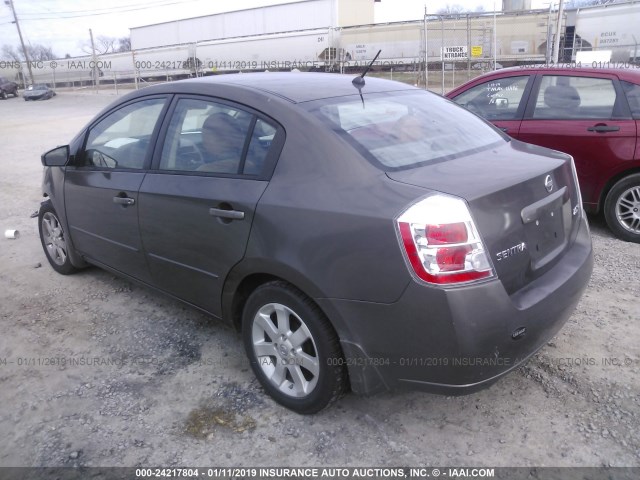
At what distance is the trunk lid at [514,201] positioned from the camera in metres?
2.36

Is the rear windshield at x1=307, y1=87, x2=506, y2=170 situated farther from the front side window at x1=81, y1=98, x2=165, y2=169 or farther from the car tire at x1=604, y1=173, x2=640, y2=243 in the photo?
the car tire at x1=604, y1=173, x2=640, y2=243

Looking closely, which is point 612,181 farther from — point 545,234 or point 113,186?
point 113,186

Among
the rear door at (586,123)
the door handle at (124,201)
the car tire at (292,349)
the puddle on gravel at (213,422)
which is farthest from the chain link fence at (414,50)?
the puddle on gravel at (213,422)

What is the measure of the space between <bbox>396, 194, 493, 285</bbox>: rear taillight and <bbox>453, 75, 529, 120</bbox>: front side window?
3.76 m

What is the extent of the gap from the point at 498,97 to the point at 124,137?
13.0 ft

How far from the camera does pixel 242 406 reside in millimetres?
2949

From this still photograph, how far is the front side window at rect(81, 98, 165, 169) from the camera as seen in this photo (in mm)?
3539

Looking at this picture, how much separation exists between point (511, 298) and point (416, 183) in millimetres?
636

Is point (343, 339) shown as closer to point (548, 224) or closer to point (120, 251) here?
point (548, 224)

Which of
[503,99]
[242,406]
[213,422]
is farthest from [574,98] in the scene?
[213,422]

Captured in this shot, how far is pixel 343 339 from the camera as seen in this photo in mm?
2506

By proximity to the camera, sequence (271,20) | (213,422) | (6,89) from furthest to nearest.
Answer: (6,89), (271,20), (213,422)

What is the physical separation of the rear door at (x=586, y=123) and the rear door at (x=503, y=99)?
91 millimetres

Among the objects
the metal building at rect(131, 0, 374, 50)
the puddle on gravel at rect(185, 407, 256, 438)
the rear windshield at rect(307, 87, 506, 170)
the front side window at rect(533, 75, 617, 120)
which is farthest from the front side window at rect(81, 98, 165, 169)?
the metal building at rect(131, 0, 374, 50)
